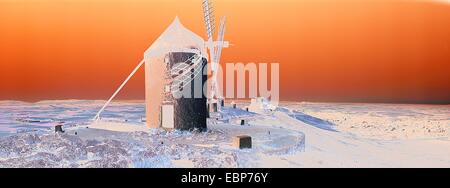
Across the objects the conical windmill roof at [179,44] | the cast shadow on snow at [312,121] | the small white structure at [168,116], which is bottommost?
the cast shadow on snow at [312,121]

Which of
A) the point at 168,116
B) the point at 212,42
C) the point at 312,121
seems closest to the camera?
the point at 168,116

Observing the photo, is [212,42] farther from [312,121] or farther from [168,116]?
[312,121]

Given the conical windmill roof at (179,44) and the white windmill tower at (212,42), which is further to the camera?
the white windmill tower at (212,42)

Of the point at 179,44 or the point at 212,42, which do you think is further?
the point at 212,42

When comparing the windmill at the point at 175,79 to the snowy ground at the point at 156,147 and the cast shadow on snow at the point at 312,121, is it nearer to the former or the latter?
the snowy ground at the point at 156,147

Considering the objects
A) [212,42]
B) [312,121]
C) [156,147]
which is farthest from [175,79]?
[312,121]

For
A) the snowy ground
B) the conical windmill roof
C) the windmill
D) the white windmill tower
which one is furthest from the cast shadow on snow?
the conical windmill roof

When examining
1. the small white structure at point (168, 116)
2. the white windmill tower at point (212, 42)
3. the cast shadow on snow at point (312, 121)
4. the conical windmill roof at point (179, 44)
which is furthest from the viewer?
the cast shadow on snow at point (312, 121)

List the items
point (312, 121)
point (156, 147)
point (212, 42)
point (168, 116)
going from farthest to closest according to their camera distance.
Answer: point (312, 121)
point (212, 42)
point (168, 116)
point (156, 147)

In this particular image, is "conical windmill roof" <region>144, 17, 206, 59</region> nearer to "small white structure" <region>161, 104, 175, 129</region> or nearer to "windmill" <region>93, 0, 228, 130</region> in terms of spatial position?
"windmill" <region>93, 0, 228, 130</region>

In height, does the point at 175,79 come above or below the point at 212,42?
below

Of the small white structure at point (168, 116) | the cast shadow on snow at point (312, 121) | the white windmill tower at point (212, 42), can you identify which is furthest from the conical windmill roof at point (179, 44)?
the cast shadow on snow at point (312, 121)
